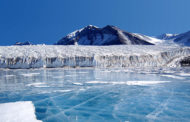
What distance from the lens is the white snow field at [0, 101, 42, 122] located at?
3.66 metres

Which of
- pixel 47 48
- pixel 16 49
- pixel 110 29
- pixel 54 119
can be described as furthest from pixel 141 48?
pixel 110 29

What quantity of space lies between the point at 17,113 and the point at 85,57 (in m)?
24.9

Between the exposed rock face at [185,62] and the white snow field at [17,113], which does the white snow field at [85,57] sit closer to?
the exposed rock face at [185,62]

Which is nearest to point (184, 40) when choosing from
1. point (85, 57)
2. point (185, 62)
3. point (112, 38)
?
point (112, 38)

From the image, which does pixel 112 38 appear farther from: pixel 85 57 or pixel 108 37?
pixel 85 57

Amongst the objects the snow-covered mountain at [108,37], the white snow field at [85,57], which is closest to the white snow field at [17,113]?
the white snow field at [85,57]

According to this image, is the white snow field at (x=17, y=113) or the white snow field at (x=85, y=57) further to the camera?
the white snow field at (x=85, y=57)

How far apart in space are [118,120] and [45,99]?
3080mm

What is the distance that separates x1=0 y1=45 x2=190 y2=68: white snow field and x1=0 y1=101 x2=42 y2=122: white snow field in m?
23.3

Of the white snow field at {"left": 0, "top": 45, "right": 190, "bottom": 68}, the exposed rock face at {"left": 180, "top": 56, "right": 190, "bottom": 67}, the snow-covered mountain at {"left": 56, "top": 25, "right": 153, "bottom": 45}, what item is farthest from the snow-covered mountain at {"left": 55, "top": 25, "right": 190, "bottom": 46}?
the exposed rock face at {"left": 180, "top": 56, "right": 190, "bottom": 67}

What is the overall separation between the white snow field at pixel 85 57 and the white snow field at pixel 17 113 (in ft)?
76.5

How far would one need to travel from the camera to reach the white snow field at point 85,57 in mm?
27128

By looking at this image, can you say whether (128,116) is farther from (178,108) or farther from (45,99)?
(45,99)

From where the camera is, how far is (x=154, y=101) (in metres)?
5.34
